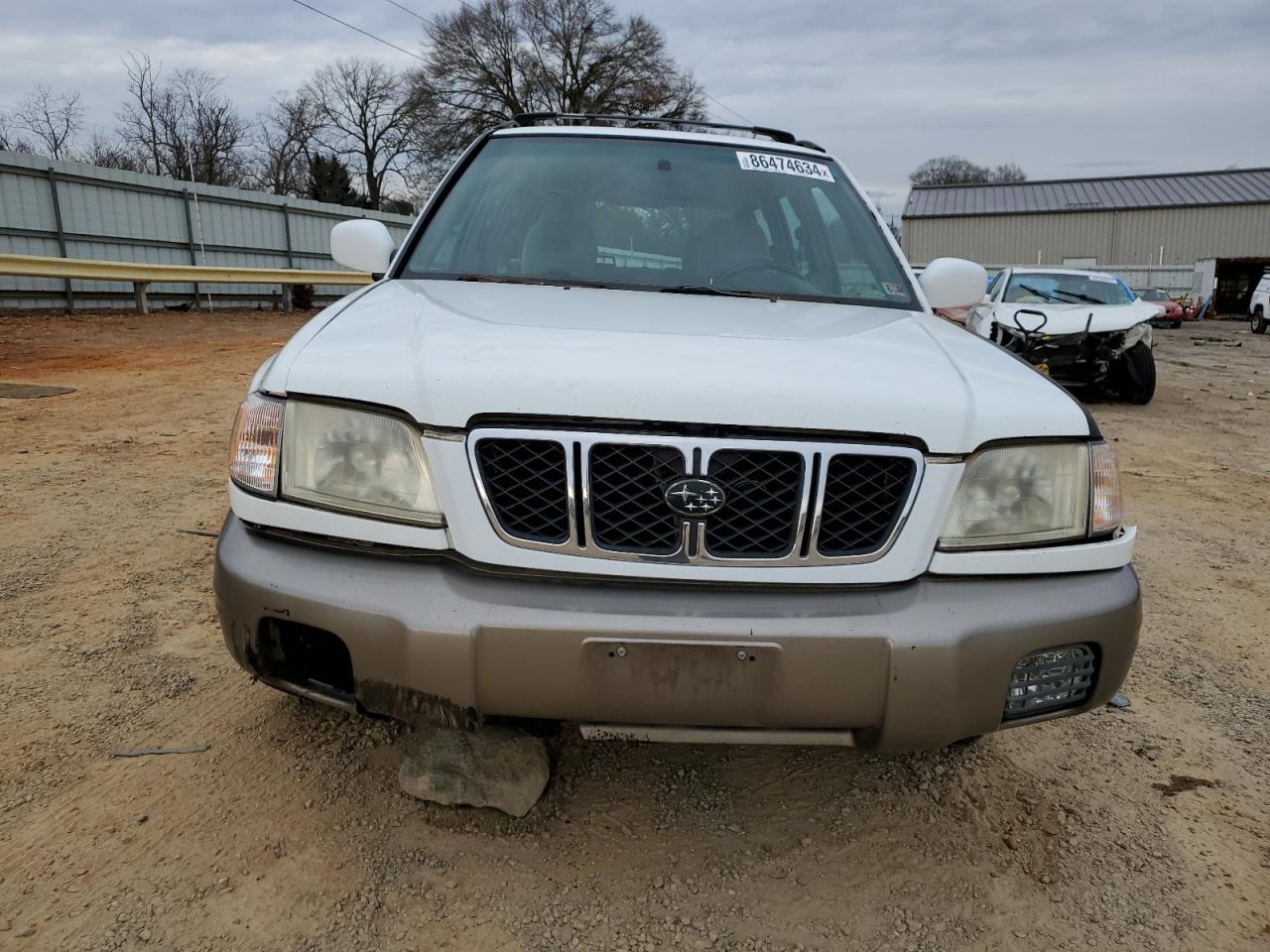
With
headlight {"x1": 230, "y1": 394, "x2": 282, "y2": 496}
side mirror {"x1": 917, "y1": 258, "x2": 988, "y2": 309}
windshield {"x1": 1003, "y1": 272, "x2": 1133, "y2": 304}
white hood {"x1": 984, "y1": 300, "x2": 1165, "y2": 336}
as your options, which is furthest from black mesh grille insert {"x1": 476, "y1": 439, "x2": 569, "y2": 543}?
windshield {"x1": 1003, "y1": 272, "x2": 1133, "y2": 304}

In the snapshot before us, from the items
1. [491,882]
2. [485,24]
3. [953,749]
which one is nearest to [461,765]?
[491,882]

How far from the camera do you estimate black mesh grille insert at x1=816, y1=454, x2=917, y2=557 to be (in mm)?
1656

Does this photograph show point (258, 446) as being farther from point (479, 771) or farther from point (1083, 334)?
point (1083, 334)

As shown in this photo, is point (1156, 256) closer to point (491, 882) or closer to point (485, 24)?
point (485, 24)

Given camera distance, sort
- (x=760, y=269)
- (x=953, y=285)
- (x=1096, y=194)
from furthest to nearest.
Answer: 1. (x=1096, y=194)
2. (x=953, y=285)
3. (x=760, y=269)

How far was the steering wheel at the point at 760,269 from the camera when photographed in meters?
2.63

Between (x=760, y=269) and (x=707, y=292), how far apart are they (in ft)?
1.06

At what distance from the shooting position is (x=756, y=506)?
1.64 meters

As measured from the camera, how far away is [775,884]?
1859 millimetres

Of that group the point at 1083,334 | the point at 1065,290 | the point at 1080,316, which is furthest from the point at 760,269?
the point at 1065,290

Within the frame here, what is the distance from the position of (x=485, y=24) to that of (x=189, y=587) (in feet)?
114

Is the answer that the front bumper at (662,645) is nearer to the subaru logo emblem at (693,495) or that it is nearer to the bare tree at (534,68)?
the subaru logo emblem at (693,495)

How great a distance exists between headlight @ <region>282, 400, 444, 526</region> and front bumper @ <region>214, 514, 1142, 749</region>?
0.34 ft

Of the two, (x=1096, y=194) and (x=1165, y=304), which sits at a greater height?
(x=1096, y=194)
